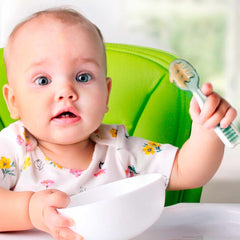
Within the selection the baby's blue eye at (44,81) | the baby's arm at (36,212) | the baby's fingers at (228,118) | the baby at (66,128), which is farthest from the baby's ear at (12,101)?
the baby's fingers at (228,118)

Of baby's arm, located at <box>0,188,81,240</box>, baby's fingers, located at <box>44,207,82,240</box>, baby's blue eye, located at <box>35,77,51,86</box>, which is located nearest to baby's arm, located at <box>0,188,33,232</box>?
baby's arm, located at <box>0,188,81,240</box>

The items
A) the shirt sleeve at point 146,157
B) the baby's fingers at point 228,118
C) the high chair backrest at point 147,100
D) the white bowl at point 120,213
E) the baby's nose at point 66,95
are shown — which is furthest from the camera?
the high chair backrest at point 147,100

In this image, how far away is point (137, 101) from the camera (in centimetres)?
137

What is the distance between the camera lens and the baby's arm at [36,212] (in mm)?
707

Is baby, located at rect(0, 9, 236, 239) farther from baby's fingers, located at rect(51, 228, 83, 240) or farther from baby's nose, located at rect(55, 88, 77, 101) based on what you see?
baby's fingers, located at rect(51, 228, 83, 240)

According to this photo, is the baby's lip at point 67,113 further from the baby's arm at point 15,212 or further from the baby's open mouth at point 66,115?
the baby's arm at point 15,212

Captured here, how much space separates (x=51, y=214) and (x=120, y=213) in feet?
0.32

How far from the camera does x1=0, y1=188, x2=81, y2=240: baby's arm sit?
0.71m

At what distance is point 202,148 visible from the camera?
98cm

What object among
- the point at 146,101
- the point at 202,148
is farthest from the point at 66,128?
the point at 146,101

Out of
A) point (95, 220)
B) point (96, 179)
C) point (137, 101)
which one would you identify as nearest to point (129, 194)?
point (95, 220)

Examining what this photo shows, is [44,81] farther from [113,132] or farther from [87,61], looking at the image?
[113,132]

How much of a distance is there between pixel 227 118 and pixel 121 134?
0.34 meters

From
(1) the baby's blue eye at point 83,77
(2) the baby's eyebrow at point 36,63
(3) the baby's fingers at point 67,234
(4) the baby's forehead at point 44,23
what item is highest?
(4) the baby's forehead at point 44,23
